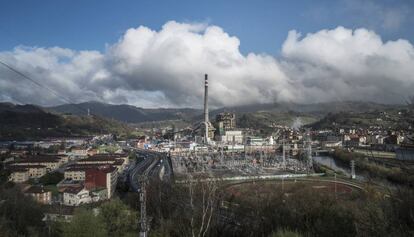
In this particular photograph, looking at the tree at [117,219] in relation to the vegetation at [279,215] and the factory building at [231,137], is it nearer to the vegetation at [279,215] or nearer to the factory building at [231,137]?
the vegetation at [279,215]

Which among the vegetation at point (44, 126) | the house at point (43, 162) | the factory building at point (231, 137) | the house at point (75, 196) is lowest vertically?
the house at point (75, 196)

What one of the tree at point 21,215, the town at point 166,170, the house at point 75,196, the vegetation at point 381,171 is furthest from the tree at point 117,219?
the vegetation at point 381,171

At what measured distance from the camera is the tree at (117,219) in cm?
694

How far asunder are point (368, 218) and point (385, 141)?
37.5 m

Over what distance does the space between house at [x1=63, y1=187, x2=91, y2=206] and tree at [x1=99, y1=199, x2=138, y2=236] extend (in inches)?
227

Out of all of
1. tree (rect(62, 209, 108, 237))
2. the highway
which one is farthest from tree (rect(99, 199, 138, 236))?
the highway

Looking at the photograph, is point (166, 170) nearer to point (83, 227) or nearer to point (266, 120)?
point (83, 227)

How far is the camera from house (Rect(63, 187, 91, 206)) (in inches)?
497

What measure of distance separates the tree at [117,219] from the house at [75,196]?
18.9 feet

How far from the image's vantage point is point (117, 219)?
7098 millimetres

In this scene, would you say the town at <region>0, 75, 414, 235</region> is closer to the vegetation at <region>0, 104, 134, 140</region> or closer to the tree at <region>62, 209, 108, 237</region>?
the tree at <region>62, 209, 108, 237</region>

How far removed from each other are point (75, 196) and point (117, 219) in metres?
6.33

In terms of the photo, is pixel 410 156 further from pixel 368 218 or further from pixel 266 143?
pixel 368 218

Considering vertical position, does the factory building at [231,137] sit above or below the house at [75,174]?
above
